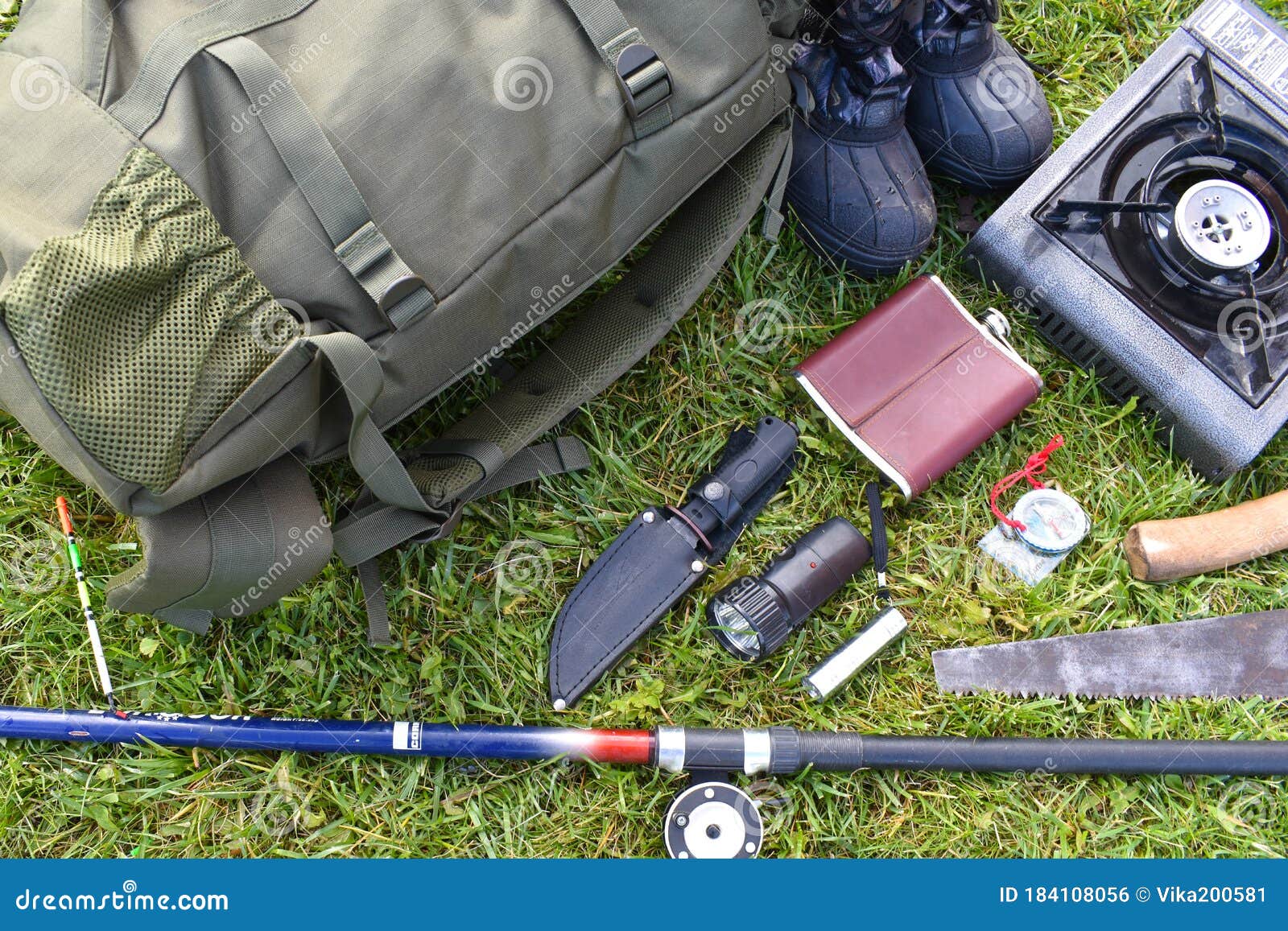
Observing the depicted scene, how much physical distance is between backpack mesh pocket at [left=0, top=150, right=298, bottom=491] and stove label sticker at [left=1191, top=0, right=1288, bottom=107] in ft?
8.41

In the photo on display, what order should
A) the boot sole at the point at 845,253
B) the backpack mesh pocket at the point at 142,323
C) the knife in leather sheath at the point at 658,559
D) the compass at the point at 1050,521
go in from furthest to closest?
the boot sole at the point at 845,253, the compass at the point at 1050,521, the knife in leather sheath at the point at 658,559, the backpack mesh pocket at the point at 142,323

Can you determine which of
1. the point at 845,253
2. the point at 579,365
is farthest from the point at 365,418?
the point at 845,253

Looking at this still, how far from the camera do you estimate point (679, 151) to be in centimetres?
233

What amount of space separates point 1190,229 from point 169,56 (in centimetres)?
250

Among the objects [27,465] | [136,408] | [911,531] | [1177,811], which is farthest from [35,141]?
[1177,811]

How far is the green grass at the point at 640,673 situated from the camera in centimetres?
253

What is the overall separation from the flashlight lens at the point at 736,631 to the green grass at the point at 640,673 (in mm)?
58

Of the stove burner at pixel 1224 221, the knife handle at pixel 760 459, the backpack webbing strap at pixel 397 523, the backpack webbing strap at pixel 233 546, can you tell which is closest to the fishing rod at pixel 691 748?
the backpack webbing strap at pixel 397 523

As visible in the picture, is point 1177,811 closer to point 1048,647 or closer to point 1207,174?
point 1048,647

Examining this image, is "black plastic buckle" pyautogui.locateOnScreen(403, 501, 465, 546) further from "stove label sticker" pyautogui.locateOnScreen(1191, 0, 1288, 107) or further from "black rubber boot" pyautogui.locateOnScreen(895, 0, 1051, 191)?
"stove label sticker" pyautogui.locateOnScreen(1191, 0, 1288, 107)

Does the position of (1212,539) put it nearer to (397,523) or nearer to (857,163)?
(857,163)

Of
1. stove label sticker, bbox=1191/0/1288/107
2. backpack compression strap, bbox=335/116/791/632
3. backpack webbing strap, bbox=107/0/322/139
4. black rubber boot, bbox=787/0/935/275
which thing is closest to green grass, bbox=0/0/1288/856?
backpack compression strap, bbox=335/116/791/632

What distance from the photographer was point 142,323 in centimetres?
189

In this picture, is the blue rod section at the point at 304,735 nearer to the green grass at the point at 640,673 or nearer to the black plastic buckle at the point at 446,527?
the green grass at the point at 640,673
